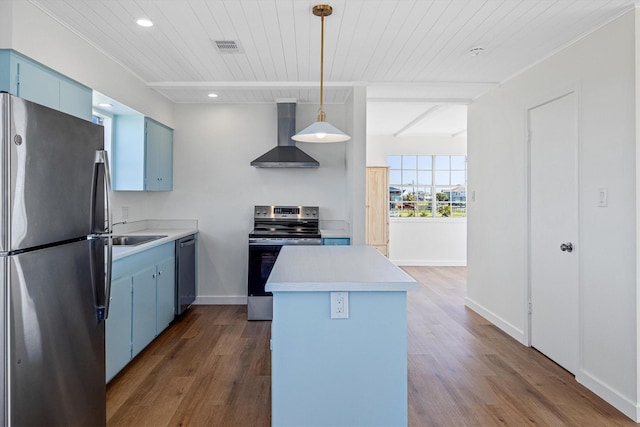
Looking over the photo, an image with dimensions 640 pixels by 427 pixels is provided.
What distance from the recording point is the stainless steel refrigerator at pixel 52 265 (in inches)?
56.5

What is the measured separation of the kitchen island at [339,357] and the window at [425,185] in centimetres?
567

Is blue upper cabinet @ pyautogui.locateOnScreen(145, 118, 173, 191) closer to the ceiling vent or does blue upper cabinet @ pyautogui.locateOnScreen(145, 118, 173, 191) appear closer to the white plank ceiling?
the white plank ceiling

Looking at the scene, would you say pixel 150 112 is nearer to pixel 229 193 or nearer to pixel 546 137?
pixel 229 193

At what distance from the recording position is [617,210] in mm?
2436

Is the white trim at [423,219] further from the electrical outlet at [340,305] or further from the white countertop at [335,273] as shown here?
the electrical outlet at [340,305]

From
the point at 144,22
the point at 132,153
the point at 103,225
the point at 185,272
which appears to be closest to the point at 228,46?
the point at 144,22

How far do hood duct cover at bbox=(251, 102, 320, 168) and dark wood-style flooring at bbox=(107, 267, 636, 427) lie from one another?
1728 mm

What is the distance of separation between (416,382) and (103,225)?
2232 millimetres

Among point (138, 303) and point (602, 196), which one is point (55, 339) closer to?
point (138, 303)

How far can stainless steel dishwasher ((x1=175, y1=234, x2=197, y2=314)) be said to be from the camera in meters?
4.04

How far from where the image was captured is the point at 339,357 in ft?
6.23

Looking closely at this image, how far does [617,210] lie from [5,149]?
312 cm

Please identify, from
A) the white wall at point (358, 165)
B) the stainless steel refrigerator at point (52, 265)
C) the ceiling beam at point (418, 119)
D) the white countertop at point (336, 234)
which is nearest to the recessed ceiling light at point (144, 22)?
the stainless steel refrigerator at point (52, 265)

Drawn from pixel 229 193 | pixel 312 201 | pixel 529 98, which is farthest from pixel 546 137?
pixel 229 193
